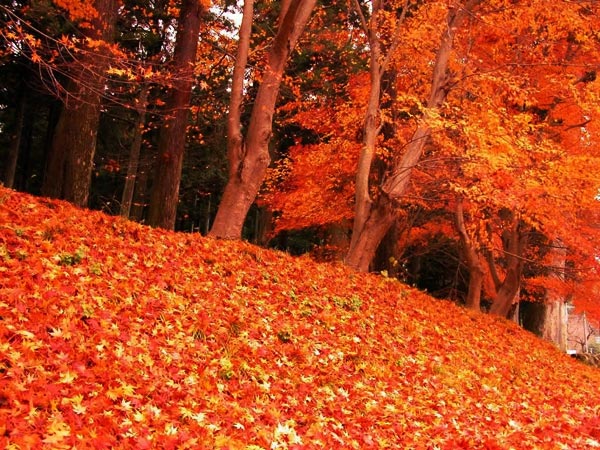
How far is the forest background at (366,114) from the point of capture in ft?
34.1

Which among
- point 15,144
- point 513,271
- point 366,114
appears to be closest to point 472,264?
point 513,271

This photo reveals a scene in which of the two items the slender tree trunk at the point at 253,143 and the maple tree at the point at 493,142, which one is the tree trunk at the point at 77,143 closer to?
the slender tree trunk at the point at 253,143

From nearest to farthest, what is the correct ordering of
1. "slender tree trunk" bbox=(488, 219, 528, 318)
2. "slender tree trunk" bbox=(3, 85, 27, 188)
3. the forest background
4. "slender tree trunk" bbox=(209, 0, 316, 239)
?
1. the forest background
2. "slender tree trunk" bbox=(209, 0, 316, 239)
3. "slender tree trunk" bbox=(488, 219, 528, 318)
4. "slender tree trunk" bbox=(3, 85, 27, 188)

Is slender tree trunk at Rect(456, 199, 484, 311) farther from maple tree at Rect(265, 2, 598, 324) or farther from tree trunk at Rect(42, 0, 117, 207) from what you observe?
tree trunk at Rect(42, 0, 117, 207)

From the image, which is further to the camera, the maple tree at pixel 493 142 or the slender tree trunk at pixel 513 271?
the slender tree trunk at pixel 513 271

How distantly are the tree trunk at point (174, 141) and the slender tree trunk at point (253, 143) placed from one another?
185cm

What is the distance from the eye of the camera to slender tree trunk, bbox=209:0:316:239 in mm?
10828

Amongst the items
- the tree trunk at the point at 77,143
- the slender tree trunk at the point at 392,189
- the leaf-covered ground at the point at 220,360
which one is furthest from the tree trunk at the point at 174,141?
the slender tree trunk at the point at 392,189

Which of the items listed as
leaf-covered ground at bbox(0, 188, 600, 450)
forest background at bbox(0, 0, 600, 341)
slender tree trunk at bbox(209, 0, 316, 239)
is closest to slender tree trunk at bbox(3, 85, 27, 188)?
forest background at bbox(0, 0, 600, 341)

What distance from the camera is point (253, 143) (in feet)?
35.8

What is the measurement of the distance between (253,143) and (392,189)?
3.51 m

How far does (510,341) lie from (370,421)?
8.57 m

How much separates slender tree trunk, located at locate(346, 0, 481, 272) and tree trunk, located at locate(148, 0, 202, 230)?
4.08 metres

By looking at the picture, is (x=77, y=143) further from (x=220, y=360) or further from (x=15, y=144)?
(x=15, y=144)
